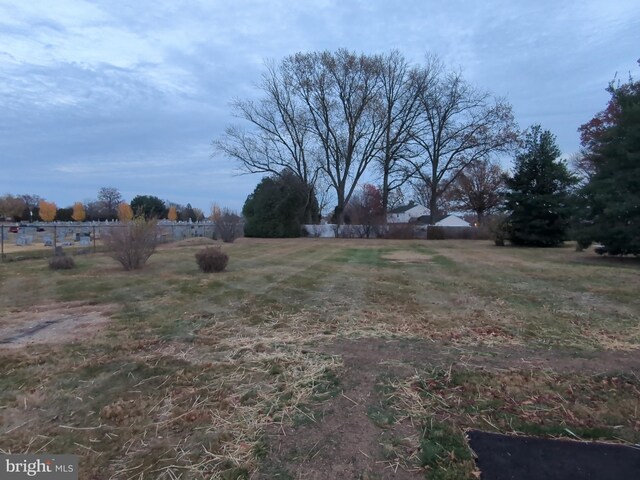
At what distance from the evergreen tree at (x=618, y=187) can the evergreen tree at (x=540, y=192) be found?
7807mm

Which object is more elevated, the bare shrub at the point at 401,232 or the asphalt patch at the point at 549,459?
the bare shrub at the point at 401,232

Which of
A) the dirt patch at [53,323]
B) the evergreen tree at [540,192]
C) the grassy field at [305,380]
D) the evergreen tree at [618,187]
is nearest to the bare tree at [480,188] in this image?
the evergreen tree at [540,192]

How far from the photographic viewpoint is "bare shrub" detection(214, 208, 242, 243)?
29.2 metres

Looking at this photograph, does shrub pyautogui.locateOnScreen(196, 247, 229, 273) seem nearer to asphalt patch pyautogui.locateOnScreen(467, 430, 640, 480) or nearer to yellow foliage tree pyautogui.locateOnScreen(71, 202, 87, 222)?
asphalt patch pyautogui.locateOnScreen(467, 430, 640, 480)

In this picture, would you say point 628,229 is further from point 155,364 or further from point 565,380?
point 155,364

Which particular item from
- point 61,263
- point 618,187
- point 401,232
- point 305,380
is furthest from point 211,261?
point 401,232

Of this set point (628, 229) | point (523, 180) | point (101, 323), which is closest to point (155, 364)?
point (101, 323)

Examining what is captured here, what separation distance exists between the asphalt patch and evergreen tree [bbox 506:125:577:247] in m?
24.3

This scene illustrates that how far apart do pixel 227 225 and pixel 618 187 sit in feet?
74.7

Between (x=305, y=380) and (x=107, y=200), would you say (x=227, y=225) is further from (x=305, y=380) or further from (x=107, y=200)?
(x=107, y=200)

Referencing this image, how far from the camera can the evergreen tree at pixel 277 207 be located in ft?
126

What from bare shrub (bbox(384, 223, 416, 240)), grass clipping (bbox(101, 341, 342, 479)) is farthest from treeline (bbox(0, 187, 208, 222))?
grass clipping (bbox(101, 341, 342, 479))

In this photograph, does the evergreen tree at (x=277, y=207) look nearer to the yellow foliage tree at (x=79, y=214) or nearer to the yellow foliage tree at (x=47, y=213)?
the yellow foliage tree at (x=79, y=214)

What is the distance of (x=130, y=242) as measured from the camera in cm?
1183
